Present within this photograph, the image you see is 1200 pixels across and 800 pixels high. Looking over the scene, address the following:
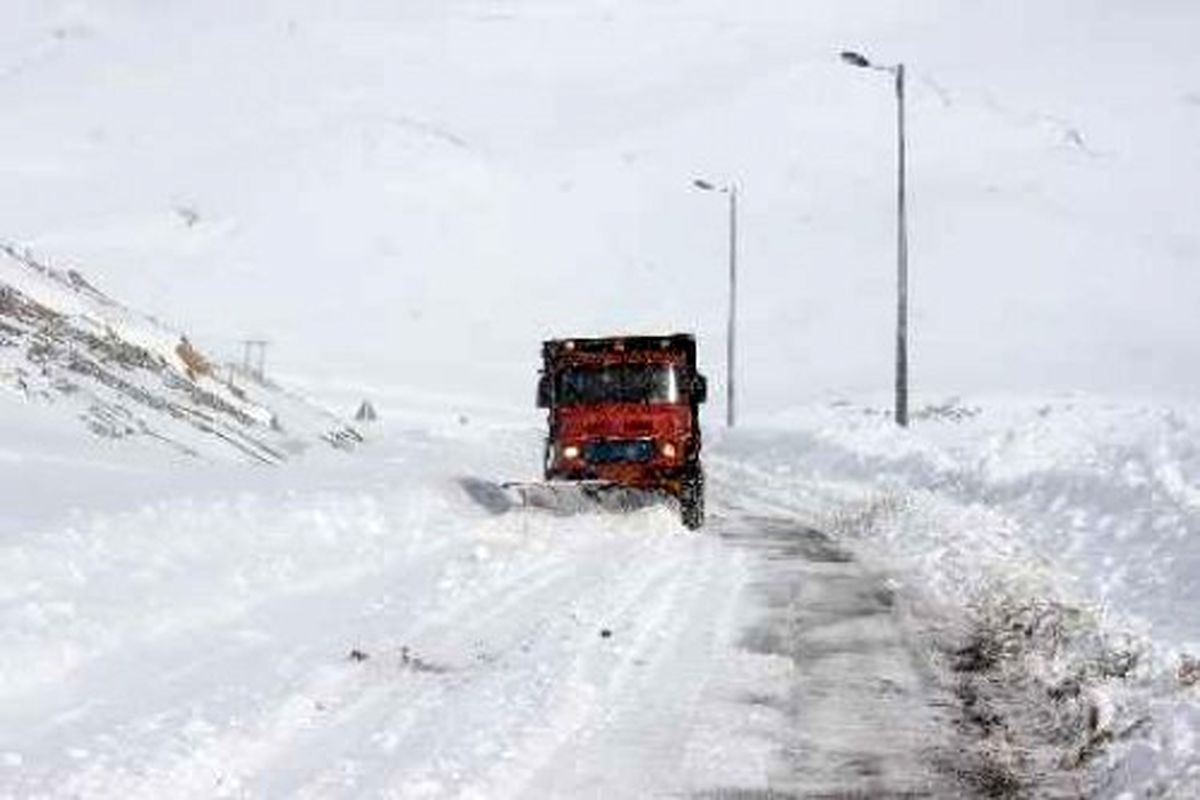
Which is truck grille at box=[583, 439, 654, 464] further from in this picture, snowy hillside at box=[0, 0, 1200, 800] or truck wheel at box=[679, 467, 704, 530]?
snowy hillside at box=[0, 0, 1200, 800]

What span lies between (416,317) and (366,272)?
5.71m

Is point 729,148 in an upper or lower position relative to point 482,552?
upper

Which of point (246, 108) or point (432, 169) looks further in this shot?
point (246, 108)

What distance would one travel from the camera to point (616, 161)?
93812 mm

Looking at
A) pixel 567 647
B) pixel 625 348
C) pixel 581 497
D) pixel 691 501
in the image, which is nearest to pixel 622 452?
pixel 691 501

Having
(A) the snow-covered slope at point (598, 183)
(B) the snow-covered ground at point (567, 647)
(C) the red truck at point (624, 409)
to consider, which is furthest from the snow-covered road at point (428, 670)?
(A) the snow-covered slope at point (598, 183)

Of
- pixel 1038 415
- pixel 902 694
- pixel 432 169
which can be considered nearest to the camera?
pixel 902 694

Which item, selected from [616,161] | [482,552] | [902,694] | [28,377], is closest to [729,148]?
[616,161]

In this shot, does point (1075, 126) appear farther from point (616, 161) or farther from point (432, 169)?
point (432, 169)

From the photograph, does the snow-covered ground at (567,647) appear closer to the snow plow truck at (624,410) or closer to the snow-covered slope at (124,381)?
the snow plow truck at (624,410)

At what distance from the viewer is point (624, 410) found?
71.2ft

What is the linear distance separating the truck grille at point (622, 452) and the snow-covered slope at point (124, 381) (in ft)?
17.4

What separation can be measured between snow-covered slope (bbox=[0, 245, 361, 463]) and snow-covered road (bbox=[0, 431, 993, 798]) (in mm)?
6567

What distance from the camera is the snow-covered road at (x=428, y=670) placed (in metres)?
7.62
